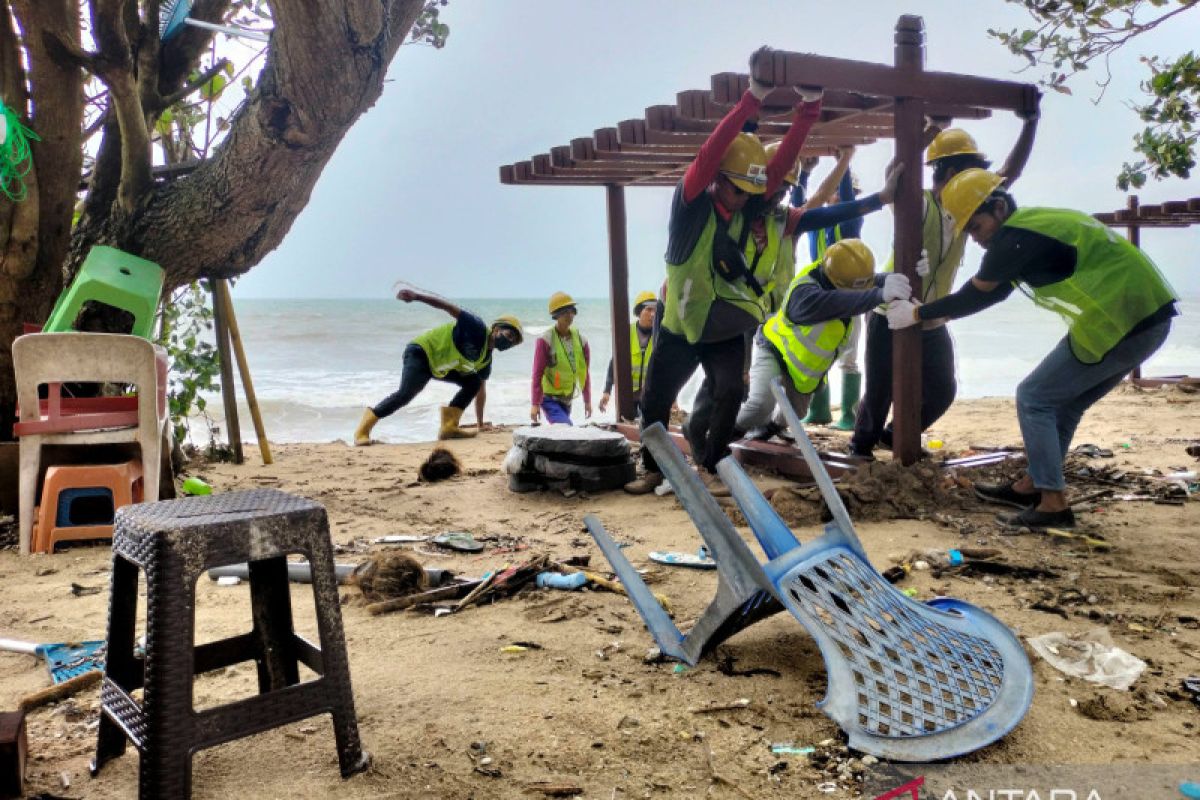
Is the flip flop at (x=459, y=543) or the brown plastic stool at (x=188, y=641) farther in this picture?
the flip flop at (x=459, y=543)

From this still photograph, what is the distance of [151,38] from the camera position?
21.2 feet

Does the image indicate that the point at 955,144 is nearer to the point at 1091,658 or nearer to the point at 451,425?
the point at 1091,658

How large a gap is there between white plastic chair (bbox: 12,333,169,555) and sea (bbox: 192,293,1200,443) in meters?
6.89

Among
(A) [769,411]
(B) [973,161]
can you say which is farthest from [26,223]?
(B) [973,161]

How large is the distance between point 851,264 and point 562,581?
3173 millimetres

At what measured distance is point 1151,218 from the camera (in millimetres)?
12352

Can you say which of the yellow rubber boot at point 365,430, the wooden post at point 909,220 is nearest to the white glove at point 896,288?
the wooden post at point 909,220

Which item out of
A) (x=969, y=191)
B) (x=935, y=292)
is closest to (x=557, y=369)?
(x=935, y=292)

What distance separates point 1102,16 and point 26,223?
6.58 metres

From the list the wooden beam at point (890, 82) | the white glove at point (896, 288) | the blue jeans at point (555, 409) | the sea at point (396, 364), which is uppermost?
the wooden beam at point (890, 82)

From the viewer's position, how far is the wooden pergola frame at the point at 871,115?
17.3ft

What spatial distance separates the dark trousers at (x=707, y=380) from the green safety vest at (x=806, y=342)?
648 mm

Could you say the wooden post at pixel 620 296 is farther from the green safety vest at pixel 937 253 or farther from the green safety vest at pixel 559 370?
the green safety vest at pixel 937 253

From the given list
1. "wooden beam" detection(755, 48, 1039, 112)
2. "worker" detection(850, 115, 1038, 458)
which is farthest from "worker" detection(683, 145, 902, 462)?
"wooden beam" detection(755, 48, 1039, 112)
